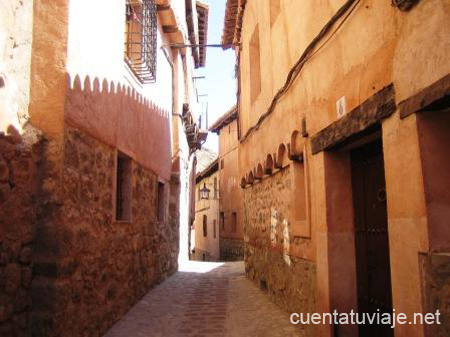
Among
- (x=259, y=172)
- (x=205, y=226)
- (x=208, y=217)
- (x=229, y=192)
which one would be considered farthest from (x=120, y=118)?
(x=205, y=226)

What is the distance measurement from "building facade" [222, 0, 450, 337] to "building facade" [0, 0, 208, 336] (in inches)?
85.7

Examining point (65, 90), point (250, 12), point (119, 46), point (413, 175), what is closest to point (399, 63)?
point (413, 175)

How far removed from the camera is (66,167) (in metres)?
3.90

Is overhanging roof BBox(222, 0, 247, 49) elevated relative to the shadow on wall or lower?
elevated

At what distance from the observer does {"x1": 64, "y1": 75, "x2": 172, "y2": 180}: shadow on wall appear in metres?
4.17

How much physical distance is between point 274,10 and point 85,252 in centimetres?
464

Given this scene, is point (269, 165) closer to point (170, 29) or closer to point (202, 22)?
point (170, 29)

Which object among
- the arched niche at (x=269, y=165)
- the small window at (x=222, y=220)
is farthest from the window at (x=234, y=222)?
the arched niche at (x=269, y=165)

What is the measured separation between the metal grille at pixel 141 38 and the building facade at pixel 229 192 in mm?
11743

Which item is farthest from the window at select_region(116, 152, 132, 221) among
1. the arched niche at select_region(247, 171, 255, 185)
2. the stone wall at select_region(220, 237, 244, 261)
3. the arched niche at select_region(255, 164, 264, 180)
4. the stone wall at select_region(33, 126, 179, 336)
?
the stone wall at select_region(220, 237, 244, 261)

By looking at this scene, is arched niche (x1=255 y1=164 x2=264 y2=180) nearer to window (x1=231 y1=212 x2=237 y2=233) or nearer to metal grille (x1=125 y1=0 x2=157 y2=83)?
metal grille (x1=125 y1=0 x2=157 y2=83)

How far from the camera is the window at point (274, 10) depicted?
6.71 m

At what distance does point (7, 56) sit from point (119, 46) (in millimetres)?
2267

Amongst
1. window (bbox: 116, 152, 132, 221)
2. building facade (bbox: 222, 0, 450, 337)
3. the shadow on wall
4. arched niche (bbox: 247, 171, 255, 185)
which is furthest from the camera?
arched niche (bbox: 247, 171, 255, 185)
